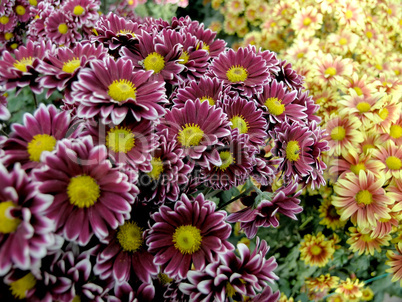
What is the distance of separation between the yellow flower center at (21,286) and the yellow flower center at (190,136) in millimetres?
373

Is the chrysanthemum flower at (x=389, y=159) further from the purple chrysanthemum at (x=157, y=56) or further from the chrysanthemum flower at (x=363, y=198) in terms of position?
the purple chrysanthemum at (x=157, y=56)

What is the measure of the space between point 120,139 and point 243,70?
1.40ft

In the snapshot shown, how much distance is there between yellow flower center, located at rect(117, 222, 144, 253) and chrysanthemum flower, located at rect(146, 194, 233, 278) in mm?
30

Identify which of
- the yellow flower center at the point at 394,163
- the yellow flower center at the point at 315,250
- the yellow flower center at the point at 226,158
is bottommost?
the yellow flower center at the point at 315,250

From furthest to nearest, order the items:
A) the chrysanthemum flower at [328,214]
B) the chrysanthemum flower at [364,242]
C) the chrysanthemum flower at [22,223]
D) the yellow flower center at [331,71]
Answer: the yellow flower center at [331,71] < the chrysanthemum flower at [328,214] < the chrysanthemum flower at [364,242] < the chrysanthemum flower at [22,223]

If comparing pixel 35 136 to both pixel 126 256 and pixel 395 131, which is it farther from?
pixel 395 131

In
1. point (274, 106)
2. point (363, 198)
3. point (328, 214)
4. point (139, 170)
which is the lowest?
point (328, 214)

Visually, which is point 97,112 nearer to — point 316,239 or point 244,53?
Answer: point 244,53

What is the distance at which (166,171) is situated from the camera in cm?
62

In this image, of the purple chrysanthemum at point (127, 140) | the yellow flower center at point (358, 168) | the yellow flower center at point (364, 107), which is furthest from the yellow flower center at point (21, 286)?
the yellow flower center at point (364, 107)

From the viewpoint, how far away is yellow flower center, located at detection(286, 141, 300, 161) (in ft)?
2.38

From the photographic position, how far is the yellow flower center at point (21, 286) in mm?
490

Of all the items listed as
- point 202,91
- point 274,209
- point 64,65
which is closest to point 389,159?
point 274,209

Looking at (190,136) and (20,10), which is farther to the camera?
(20,10)
